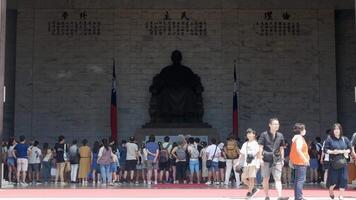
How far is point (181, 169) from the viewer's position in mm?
21281

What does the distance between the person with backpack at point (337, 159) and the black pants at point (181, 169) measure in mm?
7396

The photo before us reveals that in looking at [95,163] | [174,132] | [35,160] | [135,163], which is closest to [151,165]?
[135,163]

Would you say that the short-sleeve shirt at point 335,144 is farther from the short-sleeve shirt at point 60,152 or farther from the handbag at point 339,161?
the short-sleeve shirt at point 60,152

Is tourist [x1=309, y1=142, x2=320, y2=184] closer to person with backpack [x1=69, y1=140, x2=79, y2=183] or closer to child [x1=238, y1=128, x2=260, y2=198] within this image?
child [x1=238, y1=128, x2=260, y2=198]

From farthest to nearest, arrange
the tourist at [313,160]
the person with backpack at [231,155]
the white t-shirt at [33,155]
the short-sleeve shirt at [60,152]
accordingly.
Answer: the tourist at [313,160] < the white t-shirt at [33,155] < the short-sleeve shirt at [60,152] < the person with backpack at [231,155]

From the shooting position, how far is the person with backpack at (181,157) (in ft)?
69.1

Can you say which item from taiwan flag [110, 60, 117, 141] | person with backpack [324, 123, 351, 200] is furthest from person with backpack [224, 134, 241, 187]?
taiwan flag [110, 60, 117, 141]

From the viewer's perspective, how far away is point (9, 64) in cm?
3030

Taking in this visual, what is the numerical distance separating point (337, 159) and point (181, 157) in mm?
7640

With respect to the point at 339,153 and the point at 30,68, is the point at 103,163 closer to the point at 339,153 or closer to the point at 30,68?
the point at 339,153

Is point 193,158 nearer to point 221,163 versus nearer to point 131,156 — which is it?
point 221,163

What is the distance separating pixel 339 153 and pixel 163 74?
51.6ft

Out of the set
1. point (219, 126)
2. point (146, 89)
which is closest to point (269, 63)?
point (219, 126)

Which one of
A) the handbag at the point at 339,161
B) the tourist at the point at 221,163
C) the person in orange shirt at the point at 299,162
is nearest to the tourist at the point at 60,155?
the tourist at the point at 221,163
